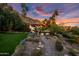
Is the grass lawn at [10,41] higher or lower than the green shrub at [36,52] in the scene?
higher

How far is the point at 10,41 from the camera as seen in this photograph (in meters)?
1.50

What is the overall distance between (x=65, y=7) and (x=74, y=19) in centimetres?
11

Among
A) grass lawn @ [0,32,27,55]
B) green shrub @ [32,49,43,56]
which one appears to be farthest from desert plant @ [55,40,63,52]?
grass lawn @ [0,32,27,55]

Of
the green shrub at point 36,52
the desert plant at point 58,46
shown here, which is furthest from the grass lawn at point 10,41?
the desert plant at point 58,46

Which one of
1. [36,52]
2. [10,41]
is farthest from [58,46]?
[10,41]

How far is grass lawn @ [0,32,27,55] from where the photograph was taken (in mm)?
1486

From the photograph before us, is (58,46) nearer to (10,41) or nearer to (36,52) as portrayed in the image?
(36,52)

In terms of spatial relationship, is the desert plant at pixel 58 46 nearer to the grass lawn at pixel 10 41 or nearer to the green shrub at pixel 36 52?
the green shrub at pixel 36 52

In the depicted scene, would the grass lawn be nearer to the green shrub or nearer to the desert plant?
the green shrub

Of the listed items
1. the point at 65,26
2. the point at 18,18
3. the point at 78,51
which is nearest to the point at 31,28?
the point at 18,18

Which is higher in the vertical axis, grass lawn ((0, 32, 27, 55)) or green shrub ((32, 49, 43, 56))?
grass lawn ((0, 32, 27, 55))

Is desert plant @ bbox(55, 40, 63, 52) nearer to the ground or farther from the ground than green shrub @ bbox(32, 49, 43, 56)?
farther from the ground

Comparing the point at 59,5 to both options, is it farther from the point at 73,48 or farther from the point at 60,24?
the point at 73,48

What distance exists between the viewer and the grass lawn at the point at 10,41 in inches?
58.5
